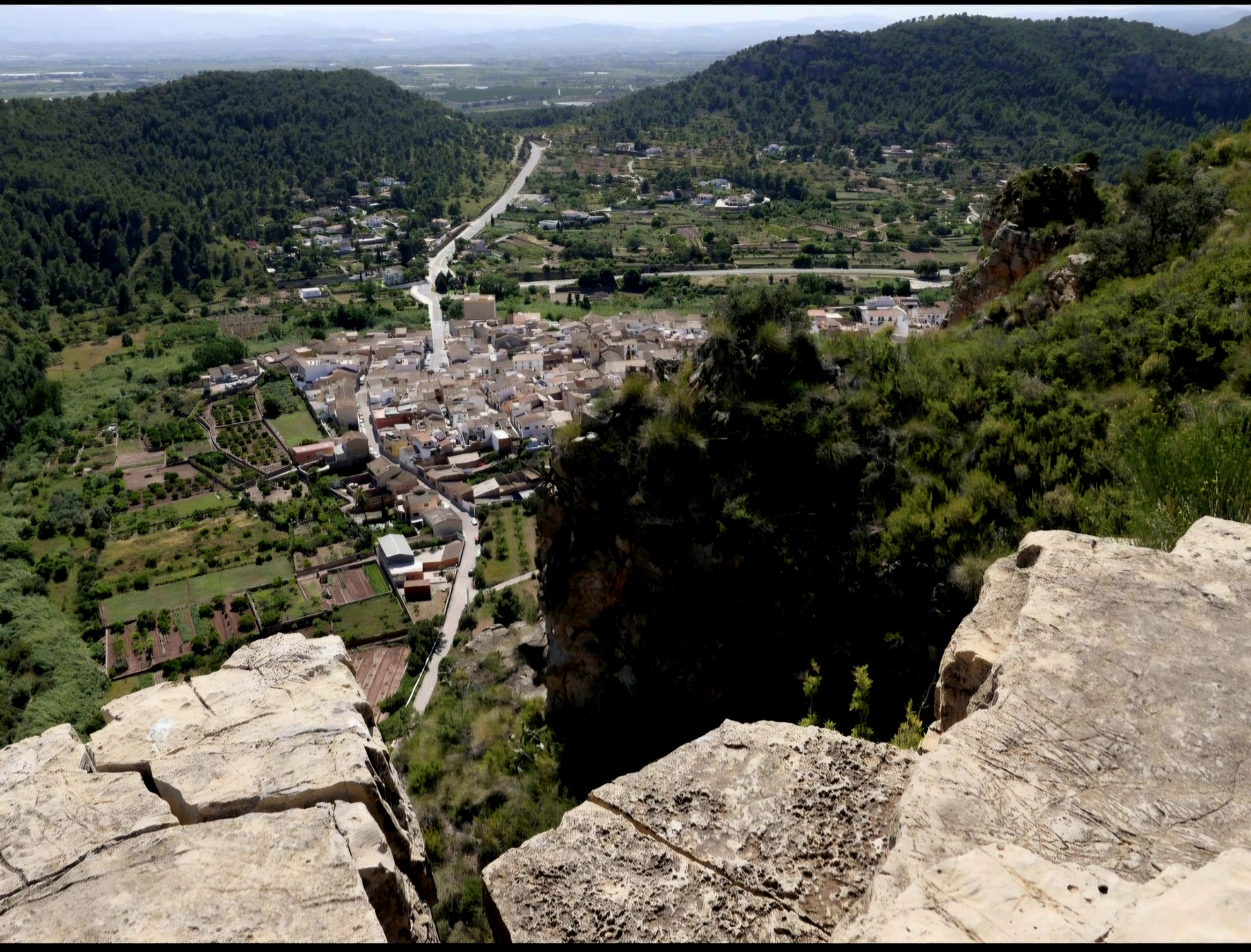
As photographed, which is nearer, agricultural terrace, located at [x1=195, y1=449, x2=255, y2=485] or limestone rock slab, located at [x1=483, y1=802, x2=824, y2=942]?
limestone rock slab, located at [x1=483, y1=802, x2=824, y2=942]

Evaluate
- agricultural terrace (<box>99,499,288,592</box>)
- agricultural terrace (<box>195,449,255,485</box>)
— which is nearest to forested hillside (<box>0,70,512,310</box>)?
agricultural terrace (<box>195,449,255,485</box>)

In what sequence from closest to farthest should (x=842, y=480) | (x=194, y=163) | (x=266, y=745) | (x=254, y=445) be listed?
1. (x=266, y=745)
2. (x=842, y=480)
3. (x=254, y=445)
4. (x=194, y=163)

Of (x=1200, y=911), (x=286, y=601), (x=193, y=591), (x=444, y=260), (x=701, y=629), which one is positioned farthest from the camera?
(x=444, y=260)

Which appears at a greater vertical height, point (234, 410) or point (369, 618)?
point (234, 410)

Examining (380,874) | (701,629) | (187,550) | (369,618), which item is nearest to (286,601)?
(369,618)

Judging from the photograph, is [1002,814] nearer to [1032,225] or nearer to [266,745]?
[266,745]

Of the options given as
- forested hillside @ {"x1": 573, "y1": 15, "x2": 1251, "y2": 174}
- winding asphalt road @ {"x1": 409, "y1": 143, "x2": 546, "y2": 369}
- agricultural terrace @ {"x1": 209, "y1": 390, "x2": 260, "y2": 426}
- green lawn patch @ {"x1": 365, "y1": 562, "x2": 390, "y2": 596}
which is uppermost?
forested hillside @ {"x1": 573, "y1": 15, "x2": 1251, "y2": 174}

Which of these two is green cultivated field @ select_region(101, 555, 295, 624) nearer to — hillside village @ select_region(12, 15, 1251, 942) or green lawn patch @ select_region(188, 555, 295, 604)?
green lawn patch @ select_region(188, 555, 295, 604)

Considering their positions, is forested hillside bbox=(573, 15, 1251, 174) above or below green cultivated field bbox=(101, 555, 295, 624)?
above
